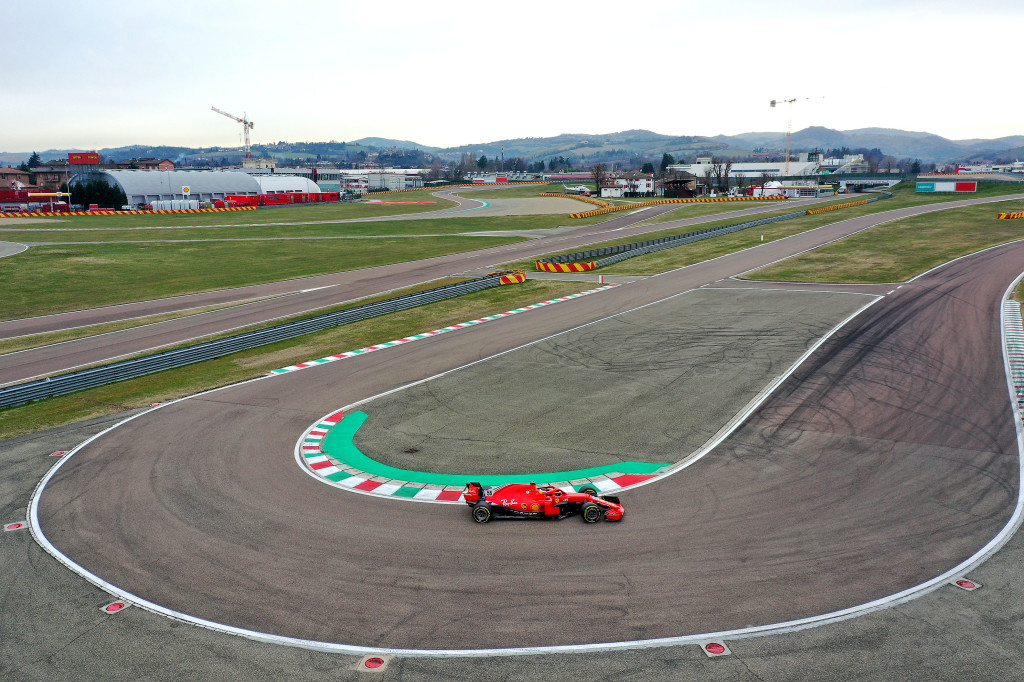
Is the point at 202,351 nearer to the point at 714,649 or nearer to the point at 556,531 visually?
the point at 556,531

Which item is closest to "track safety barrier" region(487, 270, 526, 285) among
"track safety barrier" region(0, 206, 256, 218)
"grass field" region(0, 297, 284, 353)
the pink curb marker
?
"grass field" region(0, 297, 284, 353)

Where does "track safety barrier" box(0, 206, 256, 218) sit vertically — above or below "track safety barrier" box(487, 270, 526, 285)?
above

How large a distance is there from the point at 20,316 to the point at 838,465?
148 feet

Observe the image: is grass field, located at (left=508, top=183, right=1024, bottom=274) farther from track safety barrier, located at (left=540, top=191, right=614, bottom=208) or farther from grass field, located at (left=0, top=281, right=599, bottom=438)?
track safety barrier, located at (left=540, top=191, right=614, bottom=208)

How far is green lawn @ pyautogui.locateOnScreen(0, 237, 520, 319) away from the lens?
47.9 metres

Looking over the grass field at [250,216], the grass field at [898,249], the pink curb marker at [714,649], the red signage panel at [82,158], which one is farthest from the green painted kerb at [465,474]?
the red signage panel at [82,158]

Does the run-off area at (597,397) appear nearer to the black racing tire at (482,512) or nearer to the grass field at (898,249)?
the black racing tire at (482,512)

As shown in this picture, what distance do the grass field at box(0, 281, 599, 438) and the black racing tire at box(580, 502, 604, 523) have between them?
56.8ft

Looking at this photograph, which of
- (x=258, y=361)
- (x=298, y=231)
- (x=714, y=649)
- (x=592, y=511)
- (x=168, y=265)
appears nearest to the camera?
(x=714, y=649)

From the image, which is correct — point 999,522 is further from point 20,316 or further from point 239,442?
point 20,316

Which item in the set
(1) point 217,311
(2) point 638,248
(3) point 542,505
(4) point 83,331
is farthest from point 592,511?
(2) point 638,248

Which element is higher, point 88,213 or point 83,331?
point 88,213

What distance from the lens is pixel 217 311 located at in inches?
1658

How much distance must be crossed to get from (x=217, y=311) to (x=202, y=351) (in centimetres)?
1161
